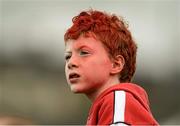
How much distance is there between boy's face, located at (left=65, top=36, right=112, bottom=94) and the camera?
155 cm

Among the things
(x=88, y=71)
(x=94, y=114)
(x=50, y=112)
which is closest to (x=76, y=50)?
(x=88, y=71)

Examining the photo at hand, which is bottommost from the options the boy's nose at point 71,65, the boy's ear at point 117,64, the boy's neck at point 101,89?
the boy's neck at point 101,89

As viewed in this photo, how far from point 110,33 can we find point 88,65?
16cm

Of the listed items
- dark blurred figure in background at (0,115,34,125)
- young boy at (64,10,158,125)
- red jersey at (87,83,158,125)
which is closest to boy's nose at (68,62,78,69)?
young boy at (64,10,158,125)

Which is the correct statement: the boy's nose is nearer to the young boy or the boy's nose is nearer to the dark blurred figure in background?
the young boy

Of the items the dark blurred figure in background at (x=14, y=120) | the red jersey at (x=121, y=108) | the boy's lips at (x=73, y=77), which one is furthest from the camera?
the dark blurred figure in background at (x=14, y=120)

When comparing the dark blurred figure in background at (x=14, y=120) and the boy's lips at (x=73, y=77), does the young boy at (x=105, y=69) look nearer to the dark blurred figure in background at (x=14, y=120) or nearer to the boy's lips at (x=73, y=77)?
the boy's lips at (x=73, y=77)

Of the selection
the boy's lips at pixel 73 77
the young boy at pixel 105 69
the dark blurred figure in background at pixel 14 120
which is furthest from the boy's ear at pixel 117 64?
the dark blurred figure in background at pixel 14 120

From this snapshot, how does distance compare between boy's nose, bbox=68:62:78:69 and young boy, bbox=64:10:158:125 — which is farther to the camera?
boy's nose, bbox=68:62:78:69

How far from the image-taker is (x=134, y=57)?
1741mm

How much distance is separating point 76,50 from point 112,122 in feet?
0.90

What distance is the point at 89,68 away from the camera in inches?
61.3

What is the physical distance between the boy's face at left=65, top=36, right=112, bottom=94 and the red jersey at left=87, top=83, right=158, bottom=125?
0.17 feet

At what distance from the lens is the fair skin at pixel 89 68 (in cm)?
155
